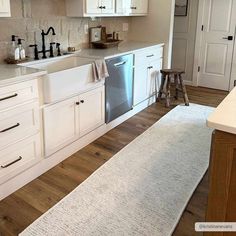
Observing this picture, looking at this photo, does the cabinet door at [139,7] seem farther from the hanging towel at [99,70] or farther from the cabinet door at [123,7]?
the hanging towel at [99,70]

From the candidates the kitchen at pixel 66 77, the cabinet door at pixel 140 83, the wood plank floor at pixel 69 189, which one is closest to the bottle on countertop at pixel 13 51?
the kitchen at pixel 66 77

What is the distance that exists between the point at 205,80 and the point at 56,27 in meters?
3.26

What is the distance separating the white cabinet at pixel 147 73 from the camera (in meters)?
3.85

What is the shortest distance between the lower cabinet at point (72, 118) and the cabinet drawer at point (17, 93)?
225mm

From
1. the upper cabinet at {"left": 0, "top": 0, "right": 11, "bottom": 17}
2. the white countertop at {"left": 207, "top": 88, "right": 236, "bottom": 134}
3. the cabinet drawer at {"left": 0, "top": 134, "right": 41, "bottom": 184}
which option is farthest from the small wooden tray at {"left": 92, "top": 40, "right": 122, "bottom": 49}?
the white countertop at {"left": 207, "top": 88, "right": 236, "bottom": 134}

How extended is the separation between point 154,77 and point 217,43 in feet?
5.31

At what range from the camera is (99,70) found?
296 cm

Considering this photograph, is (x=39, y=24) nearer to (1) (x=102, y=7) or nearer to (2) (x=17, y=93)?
(1) (x=102, y=7)

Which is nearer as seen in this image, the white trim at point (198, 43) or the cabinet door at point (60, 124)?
the cabinet door at point (60, 124)

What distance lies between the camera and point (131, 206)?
2123 millimetres

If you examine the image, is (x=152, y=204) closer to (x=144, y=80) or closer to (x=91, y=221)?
(x=91, y=221)

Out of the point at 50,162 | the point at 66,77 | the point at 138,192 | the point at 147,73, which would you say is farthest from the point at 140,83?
the point at 138,192

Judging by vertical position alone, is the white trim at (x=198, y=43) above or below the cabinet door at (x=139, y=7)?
below

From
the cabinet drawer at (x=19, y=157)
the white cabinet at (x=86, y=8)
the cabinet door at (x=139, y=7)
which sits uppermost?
the cabinet door at (x=139, y=7)
